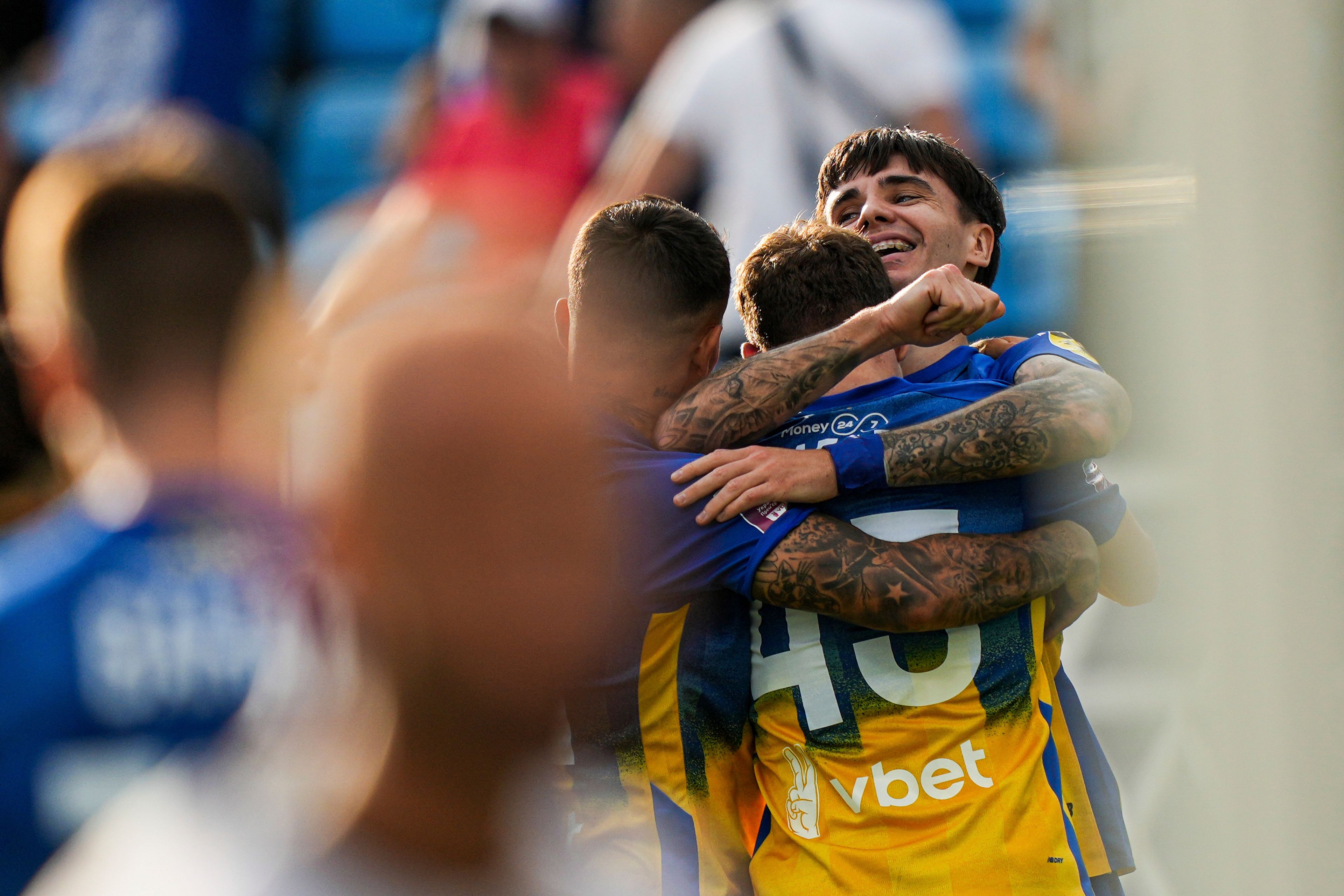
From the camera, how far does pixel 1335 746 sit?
2.91 feet

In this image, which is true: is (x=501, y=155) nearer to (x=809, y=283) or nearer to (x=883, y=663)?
(x=809, y=283)

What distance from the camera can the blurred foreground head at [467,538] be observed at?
0.97 meters

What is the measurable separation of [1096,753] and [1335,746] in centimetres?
149

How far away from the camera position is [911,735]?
197 cm

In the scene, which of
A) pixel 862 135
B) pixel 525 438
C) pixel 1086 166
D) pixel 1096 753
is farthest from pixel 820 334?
pixel 525 438

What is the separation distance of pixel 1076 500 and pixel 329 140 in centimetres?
567

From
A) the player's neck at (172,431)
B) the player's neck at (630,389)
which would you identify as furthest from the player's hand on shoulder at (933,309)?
the player's neck at (172,431)

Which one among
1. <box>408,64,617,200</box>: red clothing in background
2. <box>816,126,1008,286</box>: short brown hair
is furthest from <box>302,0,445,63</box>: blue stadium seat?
<box>816,126,1008,286</box>: short brown hair

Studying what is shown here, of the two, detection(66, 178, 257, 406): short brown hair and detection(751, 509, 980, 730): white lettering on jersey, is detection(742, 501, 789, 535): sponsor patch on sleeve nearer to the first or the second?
detection(751, 509, 980, 730): white lettering on jersey

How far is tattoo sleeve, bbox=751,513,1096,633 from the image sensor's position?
Result: 1901mm

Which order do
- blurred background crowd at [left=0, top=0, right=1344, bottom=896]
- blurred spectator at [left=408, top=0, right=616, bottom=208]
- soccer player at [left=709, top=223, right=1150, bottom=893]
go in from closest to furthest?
blurred background crowd at [left=0, top=0, right=1344, bottom=896] → soccer player at [left=709, top=223, right=1150, bottom=893] → blurred spectator at [left=408, top=0, right=616, bottom=208]

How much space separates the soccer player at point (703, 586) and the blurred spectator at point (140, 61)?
441 centimetres

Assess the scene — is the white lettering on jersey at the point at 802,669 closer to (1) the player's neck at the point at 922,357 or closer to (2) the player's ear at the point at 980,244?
(1) the player's neck at the point at 922,357

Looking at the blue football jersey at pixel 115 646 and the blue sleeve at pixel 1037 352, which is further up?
Answer: the blue sleeve at pixel 1037 352
